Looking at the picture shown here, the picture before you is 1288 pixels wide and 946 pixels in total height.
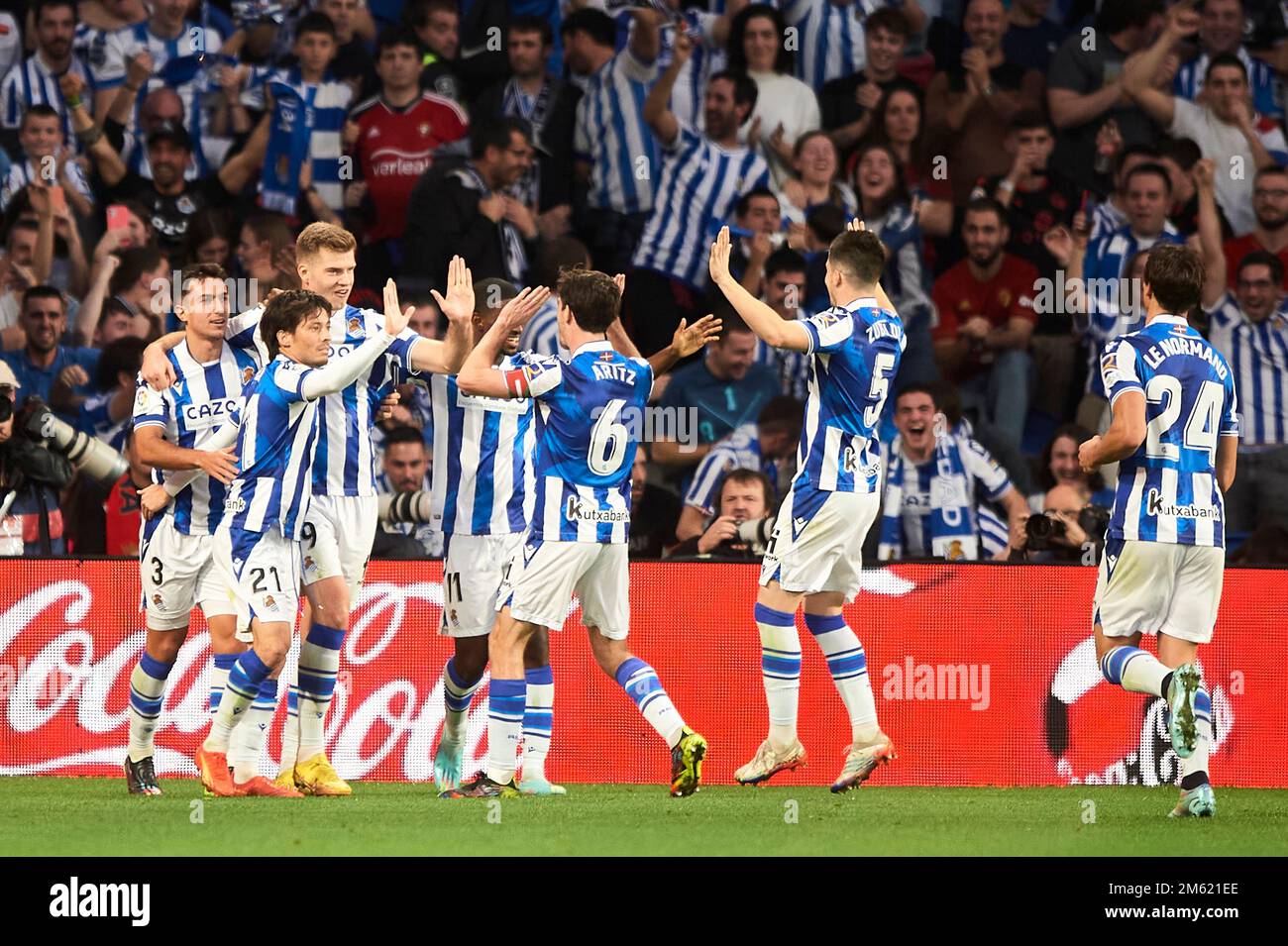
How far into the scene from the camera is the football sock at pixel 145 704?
841 cm

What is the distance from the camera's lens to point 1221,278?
12125mm

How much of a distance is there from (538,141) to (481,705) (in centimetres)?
453

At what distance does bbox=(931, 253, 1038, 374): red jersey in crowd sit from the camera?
39.7 feet

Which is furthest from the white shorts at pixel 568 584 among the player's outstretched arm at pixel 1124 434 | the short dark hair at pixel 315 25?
the short dark hair at pixel 315 25

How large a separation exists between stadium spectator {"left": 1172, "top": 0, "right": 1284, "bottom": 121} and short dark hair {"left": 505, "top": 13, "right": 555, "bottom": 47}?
4.31 m

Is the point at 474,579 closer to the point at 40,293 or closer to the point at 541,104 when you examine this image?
the point at 40,293

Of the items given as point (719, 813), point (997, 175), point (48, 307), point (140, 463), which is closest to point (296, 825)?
point (719, 813)

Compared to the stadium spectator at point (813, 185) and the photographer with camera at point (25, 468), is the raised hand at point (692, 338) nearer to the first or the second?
the photographer with camera at point (25, 468)

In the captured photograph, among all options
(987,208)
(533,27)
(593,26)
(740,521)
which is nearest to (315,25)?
(533,27)

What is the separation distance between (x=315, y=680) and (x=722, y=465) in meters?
3.60

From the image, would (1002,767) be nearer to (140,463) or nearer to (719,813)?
(719,813)

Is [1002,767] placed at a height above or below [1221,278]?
below

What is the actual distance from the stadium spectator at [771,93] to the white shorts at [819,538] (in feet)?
16.5

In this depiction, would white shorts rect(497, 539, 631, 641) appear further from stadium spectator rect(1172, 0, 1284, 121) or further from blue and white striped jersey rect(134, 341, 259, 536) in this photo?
stadium spectator rect(1172, 0, 1284, 121)
